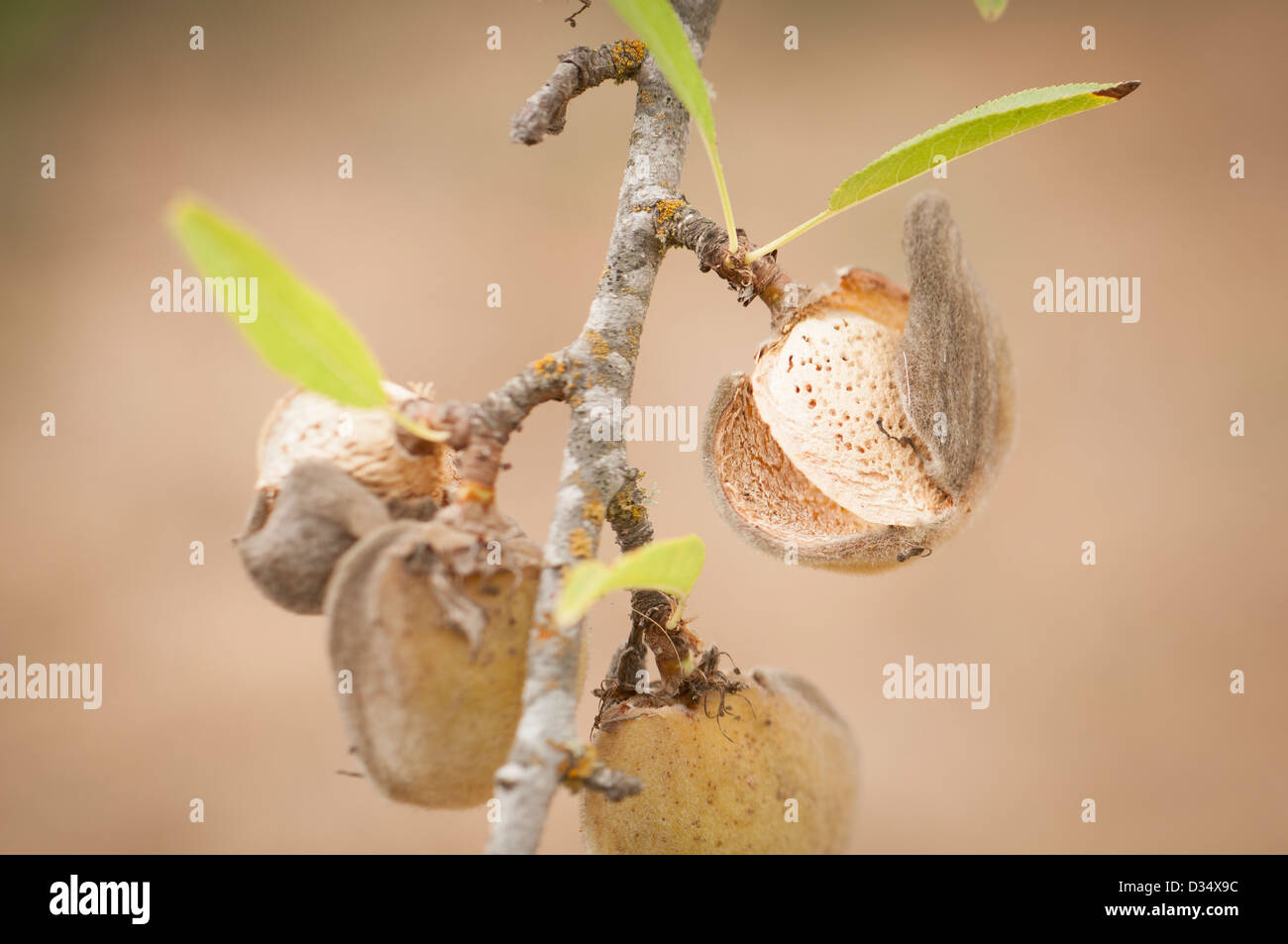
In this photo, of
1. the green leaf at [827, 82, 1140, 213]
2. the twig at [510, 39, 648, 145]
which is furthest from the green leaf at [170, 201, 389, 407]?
the green leaf at [827, 82, 1140, 213]

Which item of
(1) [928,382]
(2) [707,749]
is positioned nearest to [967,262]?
(1) [928,382]

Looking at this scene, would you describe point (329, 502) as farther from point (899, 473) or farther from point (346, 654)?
→ point (899, 473)

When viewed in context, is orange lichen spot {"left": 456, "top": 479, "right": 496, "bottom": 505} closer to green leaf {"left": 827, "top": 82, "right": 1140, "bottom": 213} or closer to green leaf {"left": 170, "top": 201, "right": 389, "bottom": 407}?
green leaf {"left": 170, "top": 201, "right": 389, "bottom": 407}

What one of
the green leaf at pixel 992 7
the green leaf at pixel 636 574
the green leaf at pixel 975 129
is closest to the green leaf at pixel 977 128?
the green leaf at pixel 975 129

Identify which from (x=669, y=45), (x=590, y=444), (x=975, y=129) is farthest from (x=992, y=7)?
(x=590, y=444)

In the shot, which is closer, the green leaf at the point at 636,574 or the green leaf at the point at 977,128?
the green leaf at the point at 636,574

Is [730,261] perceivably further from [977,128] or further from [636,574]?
[636,574]

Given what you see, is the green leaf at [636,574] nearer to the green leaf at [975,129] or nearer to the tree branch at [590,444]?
the tree branch at [590,444]
